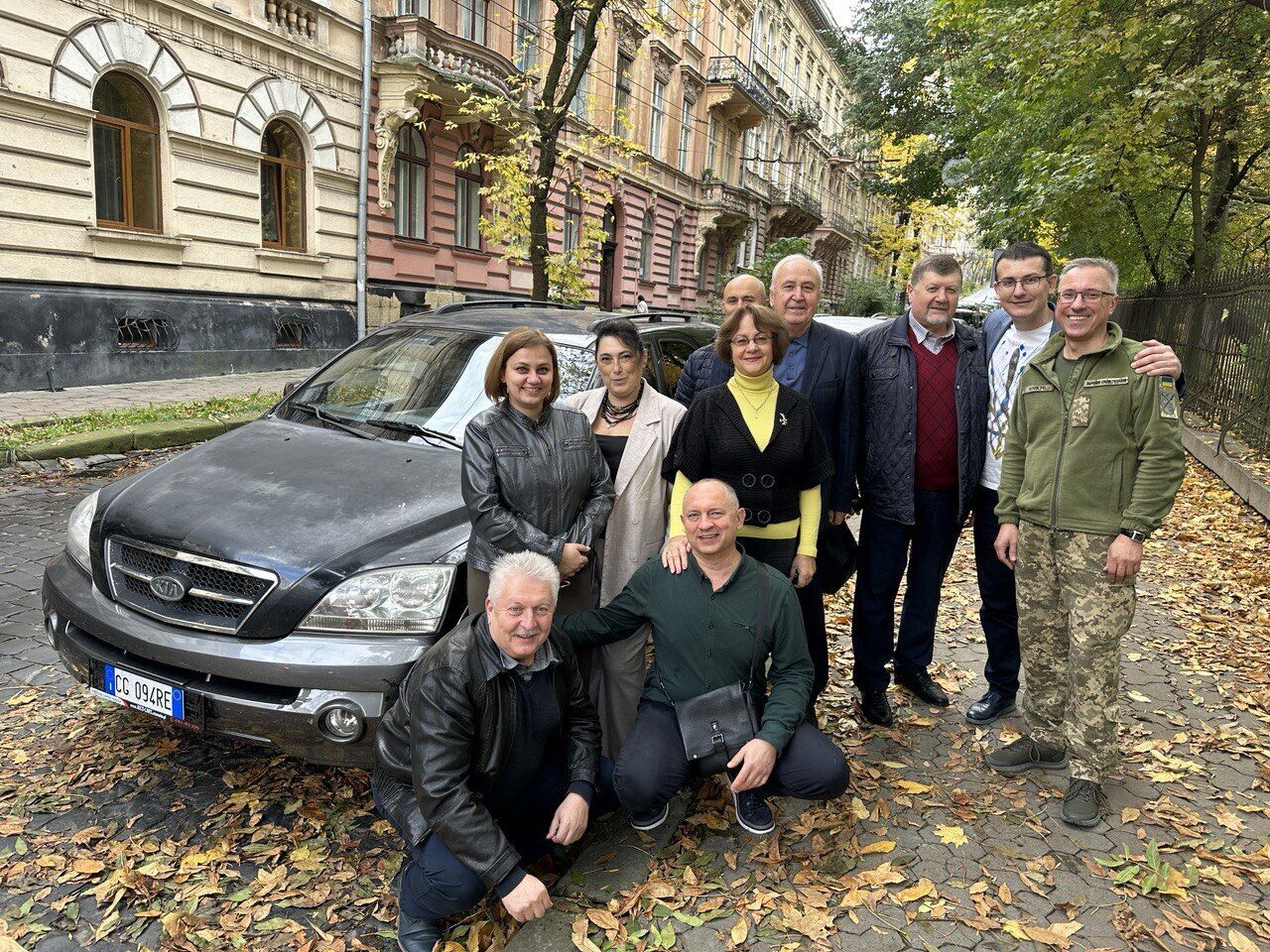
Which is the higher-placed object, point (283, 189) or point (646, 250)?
point (646, 250)

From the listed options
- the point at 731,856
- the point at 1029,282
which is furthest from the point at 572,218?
the point at 731,856

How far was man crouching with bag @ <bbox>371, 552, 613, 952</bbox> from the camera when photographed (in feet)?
7.89

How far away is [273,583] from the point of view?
2.87 m

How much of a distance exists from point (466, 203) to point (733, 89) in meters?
15.7

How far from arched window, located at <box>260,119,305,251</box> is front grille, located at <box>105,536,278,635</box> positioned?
1247cm

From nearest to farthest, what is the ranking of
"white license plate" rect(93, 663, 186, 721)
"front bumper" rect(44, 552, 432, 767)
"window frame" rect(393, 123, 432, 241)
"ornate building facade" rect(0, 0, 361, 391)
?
"front bumper" rect(44, 552, 432, 767) → "white license plate" rect(93, 663, 186, 721) → "ornate building facade" rect(0, 0, 361, 391) → "window frame" rect(393, 123, 432, 241)

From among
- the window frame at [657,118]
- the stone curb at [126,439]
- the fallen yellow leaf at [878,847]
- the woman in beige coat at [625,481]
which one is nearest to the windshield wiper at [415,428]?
the woman in beige coat at [625,481]

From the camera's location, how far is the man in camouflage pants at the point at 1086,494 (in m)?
3.10

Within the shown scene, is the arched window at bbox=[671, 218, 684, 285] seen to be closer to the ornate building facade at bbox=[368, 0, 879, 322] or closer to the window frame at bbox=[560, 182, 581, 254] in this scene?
the ornate building facade at bbox=[368, 0, 879, 322]

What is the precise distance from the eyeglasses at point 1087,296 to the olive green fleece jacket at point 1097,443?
0.45 ft

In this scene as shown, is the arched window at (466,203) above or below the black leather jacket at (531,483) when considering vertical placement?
above

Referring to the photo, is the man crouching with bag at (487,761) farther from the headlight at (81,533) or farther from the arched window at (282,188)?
the arched window at (282,188)

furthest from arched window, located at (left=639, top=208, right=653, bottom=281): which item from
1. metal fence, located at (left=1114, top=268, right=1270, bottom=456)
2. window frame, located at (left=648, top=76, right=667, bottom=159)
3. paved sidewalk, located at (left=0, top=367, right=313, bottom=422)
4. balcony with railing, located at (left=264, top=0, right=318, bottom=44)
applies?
metal fence, located at (left=1114, top=268, right=1270, bottom=456)

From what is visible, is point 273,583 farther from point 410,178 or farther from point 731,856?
point 410,178
